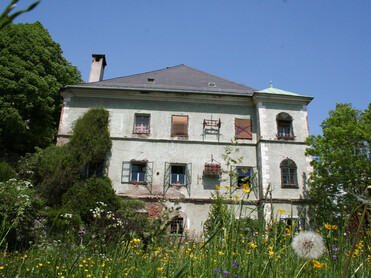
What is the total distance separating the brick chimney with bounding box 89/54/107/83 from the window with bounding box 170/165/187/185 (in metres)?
9.89

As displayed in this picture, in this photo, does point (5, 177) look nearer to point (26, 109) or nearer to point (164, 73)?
point (26, 109)

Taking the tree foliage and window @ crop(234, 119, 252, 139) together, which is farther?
window @ crop(234, 119, 252, 139)

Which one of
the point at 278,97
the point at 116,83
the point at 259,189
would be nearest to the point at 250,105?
the point at 278,97

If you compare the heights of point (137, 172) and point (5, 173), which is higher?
point (137, 172)

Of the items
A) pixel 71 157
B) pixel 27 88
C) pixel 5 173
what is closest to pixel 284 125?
pixel 71 157

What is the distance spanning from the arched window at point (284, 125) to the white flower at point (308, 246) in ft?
60.7

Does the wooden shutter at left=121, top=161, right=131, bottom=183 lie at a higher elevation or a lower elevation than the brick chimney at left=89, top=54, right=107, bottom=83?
lower

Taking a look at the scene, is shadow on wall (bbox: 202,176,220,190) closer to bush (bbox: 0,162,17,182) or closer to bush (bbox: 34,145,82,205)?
bush (bbox: 34,145,82,205)

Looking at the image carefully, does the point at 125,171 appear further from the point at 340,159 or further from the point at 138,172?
the point at 340,159

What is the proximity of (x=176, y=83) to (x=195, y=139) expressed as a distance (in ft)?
16.3

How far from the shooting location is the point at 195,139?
760 inches

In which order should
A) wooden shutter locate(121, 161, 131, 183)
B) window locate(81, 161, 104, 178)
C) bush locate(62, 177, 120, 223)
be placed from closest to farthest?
bush locate(62, 177, 120, 223), window locate(81, 161, 104, 178), wooden shutter locate(121, 161, 131, 183)

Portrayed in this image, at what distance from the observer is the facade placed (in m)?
18.0

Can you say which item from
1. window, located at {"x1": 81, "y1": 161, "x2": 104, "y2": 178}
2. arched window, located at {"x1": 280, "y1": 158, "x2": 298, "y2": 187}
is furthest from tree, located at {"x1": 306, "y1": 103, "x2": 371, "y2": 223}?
window, located at {"x1": 81, "y1": 161, "x2": 104, "y2": 178}
